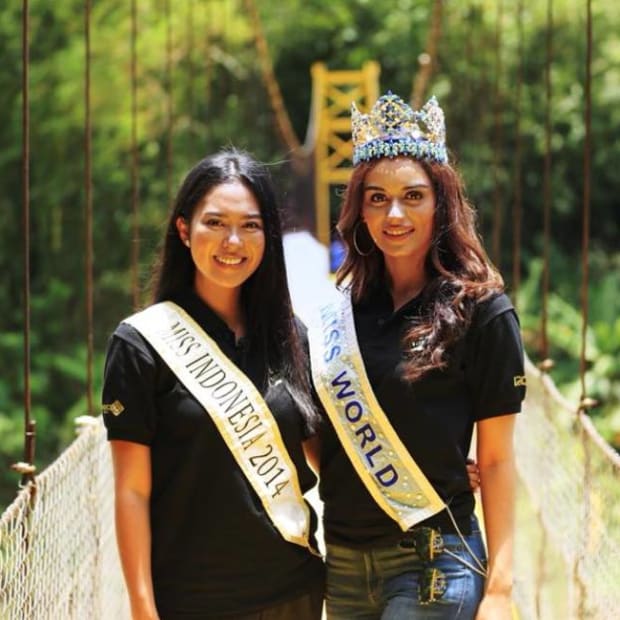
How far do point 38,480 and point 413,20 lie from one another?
12.0 metres

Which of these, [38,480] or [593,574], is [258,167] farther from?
[593,574]

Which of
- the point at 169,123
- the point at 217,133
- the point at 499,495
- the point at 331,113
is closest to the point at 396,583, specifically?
the point at 499,495

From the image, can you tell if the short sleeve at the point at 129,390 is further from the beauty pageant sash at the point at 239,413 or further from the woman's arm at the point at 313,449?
the woman's arm at the point at 313,449

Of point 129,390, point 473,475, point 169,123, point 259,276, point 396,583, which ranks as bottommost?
point 396,583

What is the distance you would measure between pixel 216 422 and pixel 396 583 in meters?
0.28

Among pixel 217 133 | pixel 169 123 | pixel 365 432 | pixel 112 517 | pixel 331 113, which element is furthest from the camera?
pixel 331 113

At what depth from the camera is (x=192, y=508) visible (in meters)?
1.57

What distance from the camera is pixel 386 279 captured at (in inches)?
69.2

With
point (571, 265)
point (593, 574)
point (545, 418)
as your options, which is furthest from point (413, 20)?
point (593, 574)

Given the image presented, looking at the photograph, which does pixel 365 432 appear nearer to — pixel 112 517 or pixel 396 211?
pixel 396 211

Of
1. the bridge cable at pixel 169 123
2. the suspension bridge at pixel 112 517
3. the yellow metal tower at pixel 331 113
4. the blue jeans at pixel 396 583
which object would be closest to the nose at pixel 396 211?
the blue jeans at pixel 396 583

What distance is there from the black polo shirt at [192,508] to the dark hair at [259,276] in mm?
125

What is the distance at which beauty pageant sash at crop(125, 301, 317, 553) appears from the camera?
1589 millimetres

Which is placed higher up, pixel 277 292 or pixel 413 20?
pixel 413 20
